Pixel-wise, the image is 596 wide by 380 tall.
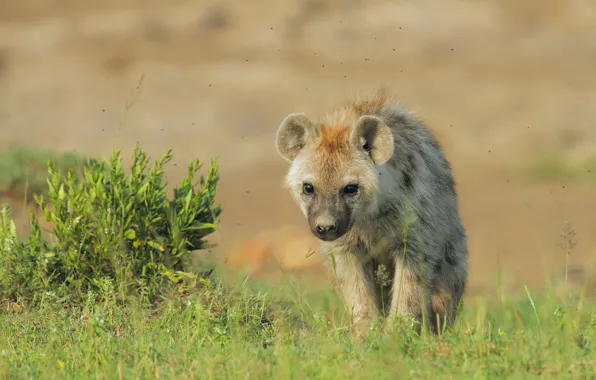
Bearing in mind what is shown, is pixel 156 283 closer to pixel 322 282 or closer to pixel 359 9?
pixel 322 282

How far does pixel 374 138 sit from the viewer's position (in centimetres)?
595

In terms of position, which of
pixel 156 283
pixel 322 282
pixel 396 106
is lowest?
pixel 322 282

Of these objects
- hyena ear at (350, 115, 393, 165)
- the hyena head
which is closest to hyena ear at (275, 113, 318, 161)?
the hyena head

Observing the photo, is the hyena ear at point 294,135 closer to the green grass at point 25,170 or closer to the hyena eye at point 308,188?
the hyena eye at point 308,188

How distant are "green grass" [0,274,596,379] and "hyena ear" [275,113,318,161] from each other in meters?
1.04

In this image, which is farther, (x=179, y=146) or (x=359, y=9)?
(x=359, y=9)

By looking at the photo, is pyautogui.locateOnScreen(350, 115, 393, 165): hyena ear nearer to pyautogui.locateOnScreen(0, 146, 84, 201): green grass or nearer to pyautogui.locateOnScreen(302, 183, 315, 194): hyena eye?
pyautogui.locateOnScreen(302, 183, 315, 194): hyena eye

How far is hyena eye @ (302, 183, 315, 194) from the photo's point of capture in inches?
232

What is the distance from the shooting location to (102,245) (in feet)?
20.2

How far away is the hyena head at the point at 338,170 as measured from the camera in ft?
18.9

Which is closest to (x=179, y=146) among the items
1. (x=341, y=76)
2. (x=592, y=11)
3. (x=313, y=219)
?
(x=341, y=76)

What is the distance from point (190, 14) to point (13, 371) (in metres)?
21.6

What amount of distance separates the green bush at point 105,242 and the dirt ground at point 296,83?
23.3 feet

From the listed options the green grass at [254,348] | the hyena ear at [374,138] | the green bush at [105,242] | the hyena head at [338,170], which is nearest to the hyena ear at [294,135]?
the hyena head at [338,170]
